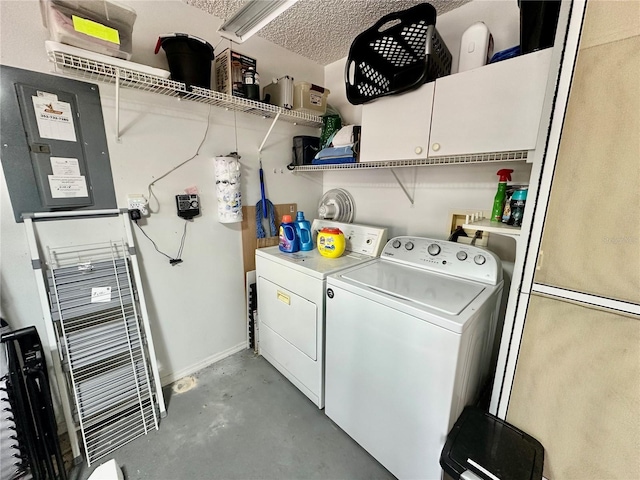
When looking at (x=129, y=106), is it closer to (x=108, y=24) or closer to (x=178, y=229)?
(x=108, y=24)

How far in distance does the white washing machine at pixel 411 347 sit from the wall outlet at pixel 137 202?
1.23 meters

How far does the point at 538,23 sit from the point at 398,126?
64cm

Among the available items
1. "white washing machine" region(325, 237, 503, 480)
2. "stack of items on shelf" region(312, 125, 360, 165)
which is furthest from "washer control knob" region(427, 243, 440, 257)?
"stack of items on shelf" region(312, 125, 360, 165)

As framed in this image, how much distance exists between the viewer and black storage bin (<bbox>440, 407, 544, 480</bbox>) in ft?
3.02

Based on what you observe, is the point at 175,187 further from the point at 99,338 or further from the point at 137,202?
the point at 99,338

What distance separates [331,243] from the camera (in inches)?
71.1

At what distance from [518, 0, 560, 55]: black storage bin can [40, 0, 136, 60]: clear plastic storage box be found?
1694 millimetres

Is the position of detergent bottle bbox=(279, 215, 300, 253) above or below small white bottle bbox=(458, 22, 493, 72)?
below

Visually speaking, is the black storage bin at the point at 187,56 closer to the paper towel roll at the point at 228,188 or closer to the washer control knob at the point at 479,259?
the paper towel roll at the point at 228,188

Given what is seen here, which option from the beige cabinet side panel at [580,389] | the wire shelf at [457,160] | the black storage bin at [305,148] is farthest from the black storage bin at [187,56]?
the beige cabinet side panel at [580,389]

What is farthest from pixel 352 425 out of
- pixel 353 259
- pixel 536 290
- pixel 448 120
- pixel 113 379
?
pixel 448 120

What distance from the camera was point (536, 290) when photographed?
0.96 m

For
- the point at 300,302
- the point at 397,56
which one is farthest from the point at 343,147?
the point at 300,302

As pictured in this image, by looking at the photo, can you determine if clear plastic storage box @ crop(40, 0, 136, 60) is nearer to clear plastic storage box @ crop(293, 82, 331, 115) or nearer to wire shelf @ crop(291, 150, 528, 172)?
clear plastic storage box @ crop(293, 82, 331, 115)
